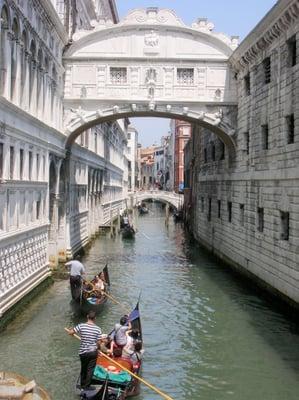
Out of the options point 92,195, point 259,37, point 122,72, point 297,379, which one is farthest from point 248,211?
point 92,195

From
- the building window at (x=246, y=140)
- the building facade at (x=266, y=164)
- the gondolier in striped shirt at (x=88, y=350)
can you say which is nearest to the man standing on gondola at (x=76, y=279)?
the building facade at (x=266, y=164)

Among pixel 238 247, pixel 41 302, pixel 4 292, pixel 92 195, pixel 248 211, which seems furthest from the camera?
pixel 92 195

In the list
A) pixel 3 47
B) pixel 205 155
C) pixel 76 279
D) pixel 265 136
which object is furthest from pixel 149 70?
pixel 205 155

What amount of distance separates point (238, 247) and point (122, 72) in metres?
5.83

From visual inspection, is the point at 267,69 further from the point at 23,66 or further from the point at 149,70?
the point at 23,66

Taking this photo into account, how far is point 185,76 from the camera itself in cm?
1581

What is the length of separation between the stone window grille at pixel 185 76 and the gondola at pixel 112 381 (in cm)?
1025

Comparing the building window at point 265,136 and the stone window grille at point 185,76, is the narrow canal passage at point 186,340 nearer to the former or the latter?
the building window at point 265,136

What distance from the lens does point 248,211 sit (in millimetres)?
14312

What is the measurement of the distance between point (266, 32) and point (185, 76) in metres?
3.60

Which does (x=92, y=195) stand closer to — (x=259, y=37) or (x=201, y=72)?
(x=201, y=72)

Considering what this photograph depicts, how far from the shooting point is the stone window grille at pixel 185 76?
1577 cm

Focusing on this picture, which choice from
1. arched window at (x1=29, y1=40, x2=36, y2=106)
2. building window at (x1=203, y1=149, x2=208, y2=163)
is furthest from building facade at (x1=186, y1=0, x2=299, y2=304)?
arched window at (x1=29, y1=40, x2=36, y2=106)

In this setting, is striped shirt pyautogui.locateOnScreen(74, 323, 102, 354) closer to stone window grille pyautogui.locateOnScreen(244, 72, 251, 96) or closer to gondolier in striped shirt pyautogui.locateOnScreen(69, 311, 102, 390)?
gondolier in striped shirt pyautogui.locateOnScreen(69, 311, 102, 390)
